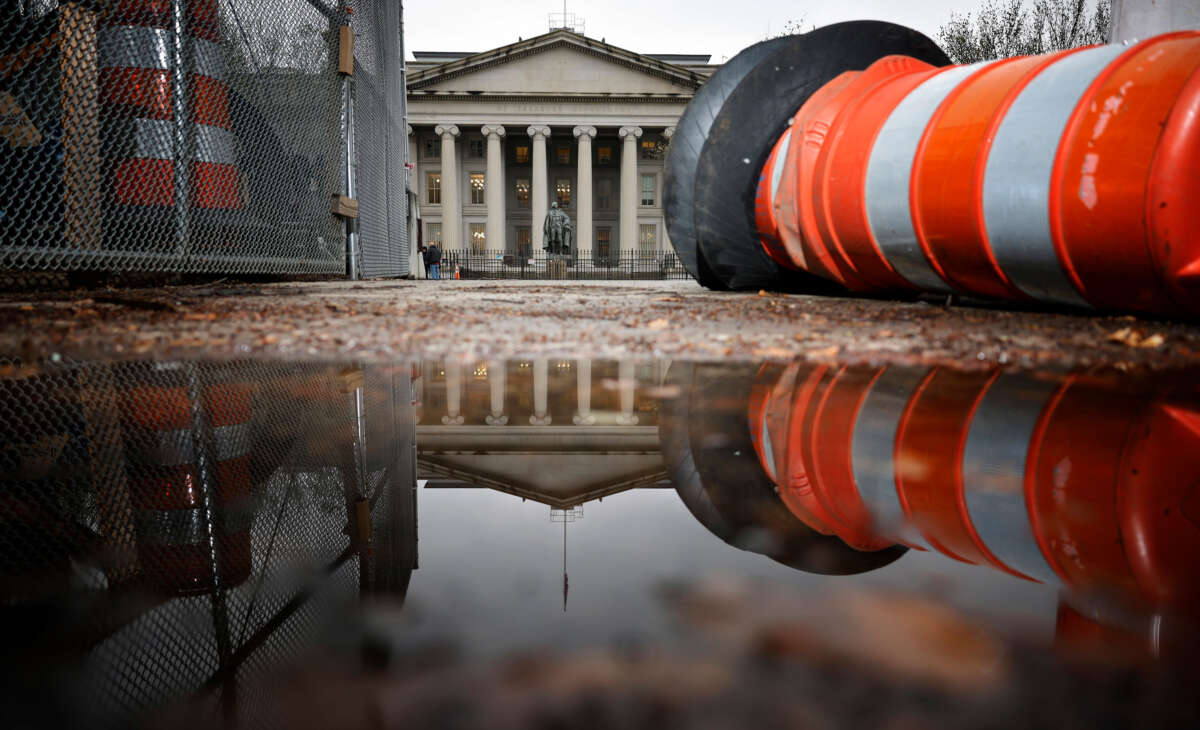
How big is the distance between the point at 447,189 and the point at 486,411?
5275 cm

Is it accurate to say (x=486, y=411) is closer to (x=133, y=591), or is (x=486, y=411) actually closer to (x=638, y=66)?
(x=133, y=591)

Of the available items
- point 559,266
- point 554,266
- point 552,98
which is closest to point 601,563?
point 559,266

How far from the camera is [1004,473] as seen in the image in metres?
1.33

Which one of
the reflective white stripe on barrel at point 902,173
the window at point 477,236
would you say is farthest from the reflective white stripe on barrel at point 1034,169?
the window at point 477,236

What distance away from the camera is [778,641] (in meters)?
0.74

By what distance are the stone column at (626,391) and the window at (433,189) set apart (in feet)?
186

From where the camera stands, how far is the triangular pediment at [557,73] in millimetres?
48781

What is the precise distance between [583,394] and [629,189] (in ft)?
169

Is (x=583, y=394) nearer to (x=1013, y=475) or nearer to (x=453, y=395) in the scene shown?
(x=453, y=395)

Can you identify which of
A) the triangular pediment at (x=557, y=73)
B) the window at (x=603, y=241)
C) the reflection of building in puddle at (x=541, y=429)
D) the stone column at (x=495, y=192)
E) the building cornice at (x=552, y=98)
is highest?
the triangular pediment at (x=557, y=73)

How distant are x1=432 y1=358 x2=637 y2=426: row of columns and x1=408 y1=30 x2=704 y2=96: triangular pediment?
50.0 meters

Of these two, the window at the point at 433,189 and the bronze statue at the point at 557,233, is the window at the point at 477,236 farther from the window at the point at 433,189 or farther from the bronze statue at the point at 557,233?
the bronze statue at the point at 557,233

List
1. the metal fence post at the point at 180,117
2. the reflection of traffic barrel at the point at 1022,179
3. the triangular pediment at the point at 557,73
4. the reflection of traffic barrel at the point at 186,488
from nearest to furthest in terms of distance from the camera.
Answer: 1. the reflection of traffic barrel at the point at 186,488
2. the reflection of traffic barrel at the point at 1022,179
3. the metal fence post at the point at 180,117
4. the triangular pediment at the point at 557,73

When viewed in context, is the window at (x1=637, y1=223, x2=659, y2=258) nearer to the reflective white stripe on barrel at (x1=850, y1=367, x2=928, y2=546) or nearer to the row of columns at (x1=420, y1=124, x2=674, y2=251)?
the row of columns at (x1=420, y1=124, x2=674, y2=251)
